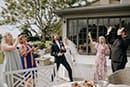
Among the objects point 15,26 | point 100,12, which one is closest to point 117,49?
point 100,12

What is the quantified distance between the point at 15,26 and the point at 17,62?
2347 centimetres

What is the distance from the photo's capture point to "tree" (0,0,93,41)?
90.8 feet

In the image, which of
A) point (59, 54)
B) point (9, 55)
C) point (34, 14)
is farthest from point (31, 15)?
point (9, 55)

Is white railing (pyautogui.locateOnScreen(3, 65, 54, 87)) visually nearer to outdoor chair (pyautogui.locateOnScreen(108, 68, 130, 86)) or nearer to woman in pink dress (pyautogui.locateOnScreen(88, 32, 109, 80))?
outdoor chair (pyautogui.locateOnScreen(108, 68, 130, 86))

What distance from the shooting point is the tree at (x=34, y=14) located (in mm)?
27672

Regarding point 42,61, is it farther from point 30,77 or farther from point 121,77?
point 121,77

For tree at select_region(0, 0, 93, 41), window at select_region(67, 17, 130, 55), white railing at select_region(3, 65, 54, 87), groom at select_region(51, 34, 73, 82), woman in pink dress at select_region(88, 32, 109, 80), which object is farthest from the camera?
tree at select_region(0, 0, 93, 41)

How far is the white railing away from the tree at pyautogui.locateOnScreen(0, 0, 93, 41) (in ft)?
71.0

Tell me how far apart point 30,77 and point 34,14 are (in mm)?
22737

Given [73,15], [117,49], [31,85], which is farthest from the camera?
[73,15]

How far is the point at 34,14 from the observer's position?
27.8m

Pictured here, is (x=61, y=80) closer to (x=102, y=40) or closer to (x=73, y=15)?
(x=102, y=40)

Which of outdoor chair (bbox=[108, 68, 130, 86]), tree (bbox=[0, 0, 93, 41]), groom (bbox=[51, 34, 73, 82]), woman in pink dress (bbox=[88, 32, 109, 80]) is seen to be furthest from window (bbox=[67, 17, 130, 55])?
outdoor chair (bbox=[108, 68, 130, 86])

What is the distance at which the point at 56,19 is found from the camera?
28.6m
